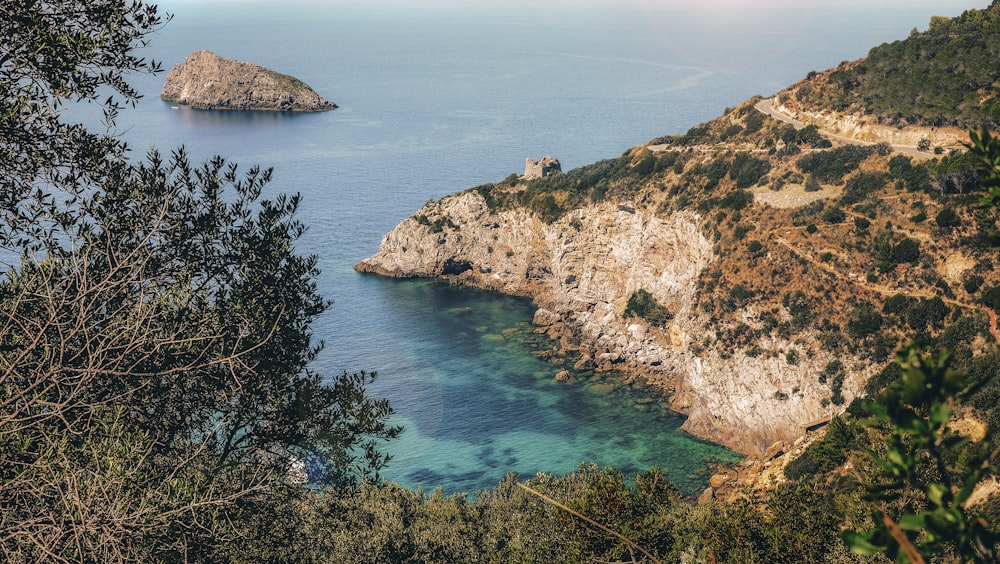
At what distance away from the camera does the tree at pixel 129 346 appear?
1417 cm

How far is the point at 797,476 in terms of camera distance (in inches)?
2135

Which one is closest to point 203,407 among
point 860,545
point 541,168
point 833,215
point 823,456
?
point 860,545

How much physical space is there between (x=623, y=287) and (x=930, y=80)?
39247 millimetres

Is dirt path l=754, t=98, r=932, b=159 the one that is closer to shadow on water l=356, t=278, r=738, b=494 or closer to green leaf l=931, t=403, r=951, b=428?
shadow on water l=356, t=278, r=738, b=494

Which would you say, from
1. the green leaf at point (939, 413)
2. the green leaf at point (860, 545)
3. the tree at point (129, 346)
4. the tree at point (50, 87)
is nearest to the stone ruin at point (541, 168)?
the tree at point (129, 346)

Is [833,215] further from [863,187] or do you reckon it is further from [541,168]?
[541,168]

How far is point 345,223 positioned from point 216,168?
112534 mm

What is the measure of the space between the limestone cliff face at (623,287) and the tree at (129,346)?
54.1 m

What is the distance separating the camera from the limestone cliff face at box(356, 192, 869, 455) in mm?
68688

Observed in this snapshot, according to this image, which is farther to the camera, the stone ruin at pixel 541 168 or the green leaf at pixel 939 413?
the stone ruin at pixel 541 168

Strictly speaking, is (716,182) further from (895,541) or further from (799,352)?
(895,541)

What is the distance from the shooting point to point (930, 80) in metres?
83.0

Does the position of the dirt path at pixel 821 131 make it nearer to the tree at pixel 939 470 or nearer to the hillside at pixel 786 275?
the hillside at pixel 786 275

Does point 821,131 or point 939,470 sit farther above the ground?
point 821,131
